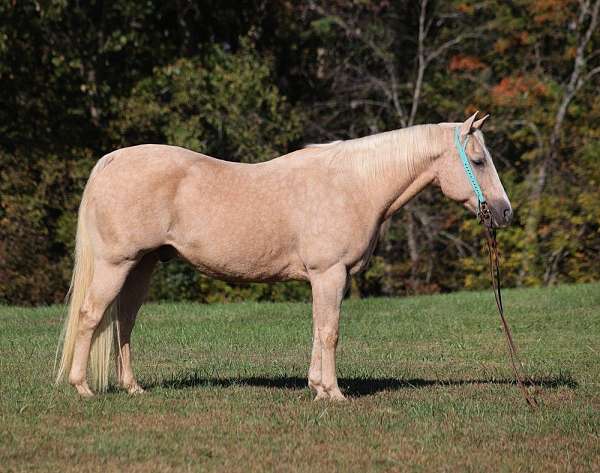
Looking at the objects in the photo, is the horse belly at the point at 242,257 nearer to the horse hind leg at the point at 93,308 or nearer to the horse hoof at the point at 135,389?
the horse hind leg at the point at 93,308

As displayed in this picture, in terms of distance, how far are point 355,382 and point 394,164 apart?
1.99 meters

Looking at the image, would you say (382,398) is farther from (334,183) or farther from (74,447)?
(74,447)

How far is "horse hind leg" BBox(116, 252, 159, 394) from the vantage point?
8539 mm

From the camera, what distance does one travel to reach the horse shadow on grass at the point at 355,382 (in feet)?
29.3

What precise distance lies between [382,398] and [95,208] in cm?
253

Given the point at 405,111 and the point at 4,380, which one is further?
the point at 405,111

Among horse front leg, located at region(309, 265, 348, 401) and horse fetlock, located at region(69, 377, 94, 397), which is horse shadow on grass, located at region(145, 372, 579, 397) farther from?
horse fetlock, located at region(69, 377, 94, 397)

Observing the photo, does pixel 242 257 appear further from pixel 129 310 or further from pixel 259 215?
pixel 129 310

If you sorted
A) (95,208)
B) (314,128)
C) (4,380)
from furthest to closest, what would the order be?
(314,128) < (4,380) < (95,208)

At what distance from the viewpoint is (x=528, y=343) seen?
12.3 meters

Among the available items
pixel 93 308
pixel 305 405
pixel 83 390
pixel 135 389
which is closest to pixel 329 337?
pixel 305 405

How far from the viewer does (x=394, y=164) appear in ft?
27.4

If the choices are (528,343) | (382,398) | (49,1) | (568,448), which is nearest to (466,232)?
(49,1)

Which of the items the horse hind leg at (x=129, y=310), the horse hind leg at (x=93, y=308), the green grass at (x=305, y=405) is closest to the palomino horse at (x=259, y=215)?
A: the horse hind leg at (x=93, y=308)
